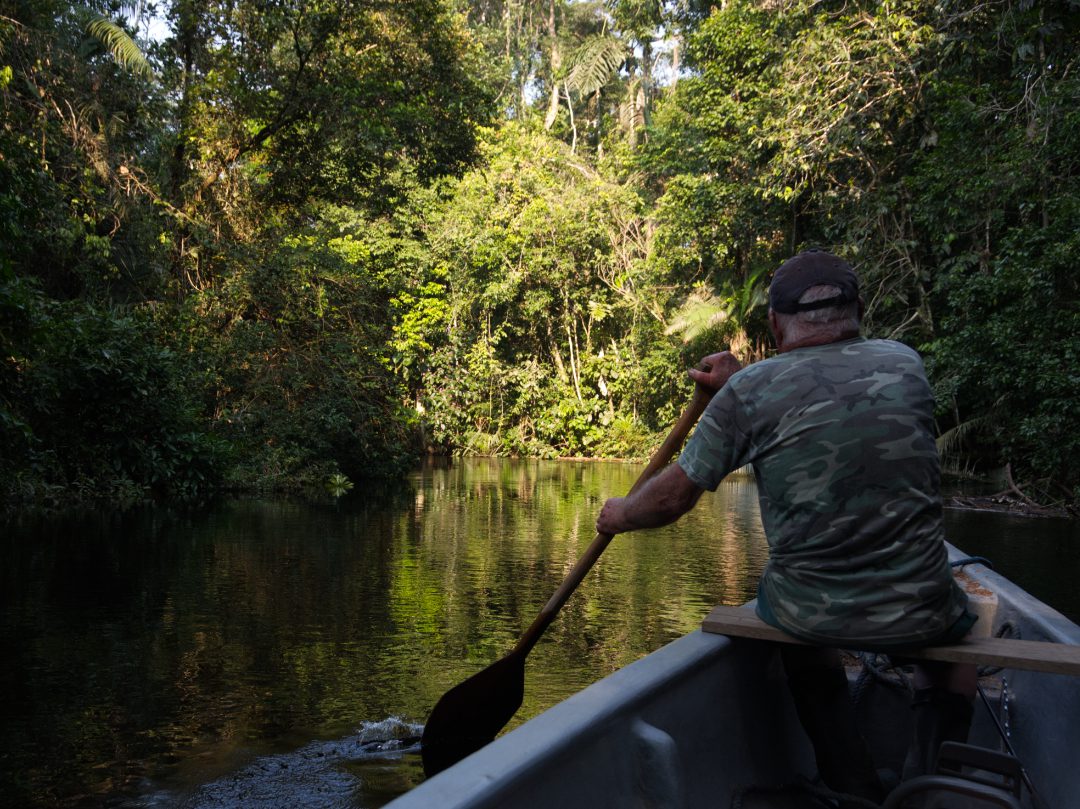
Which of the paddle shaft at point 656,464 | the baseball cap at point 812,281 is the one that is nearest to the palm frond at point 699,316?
the paddle shaft at point 656,464

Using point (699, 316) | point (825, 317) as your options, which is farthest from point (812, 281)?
point (699, 316)

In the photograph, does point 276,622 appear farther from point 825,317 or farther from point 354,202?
point 354,202

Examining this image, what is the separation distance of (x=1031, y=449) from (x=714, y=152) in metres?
9.14

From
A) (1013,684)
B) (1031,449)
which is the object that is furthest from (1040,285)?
→ (1013,684)

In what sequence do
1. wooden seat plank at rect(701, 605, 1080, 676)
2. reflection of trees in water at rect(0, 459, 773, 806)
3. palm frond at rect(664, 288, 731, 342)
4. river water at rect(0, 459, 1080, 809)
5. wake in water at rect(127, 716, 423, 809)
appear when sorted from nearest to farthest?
wooden seat plank at rect(701, 605, 1080, 676) < wake in water at rect(127, 716, 423, 809) < river water at rect(0, 459, 1080, 809) < reflection of trees in water at rect(0, 459, 773, 806) < palm frond at rect(664, 288, 731, 342)

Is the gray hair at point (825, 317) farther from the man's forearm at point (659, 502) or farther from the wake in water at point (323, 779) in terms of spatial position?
the wake in water at point (323, 779)

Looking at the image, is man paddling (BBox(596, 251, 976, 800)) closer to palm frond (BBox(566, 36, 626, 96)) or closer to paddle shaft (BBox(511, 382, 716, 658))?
paddle shaft (BBox(511, 382, 716, 658))

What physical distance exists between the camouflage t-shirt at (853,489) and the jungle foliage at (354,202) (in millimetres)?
6613

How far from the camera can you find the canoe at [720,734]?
6.24 feet

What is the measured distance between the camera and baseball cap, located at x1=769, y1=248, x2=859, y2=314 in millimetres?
2656

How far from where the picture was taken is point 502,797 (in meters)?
1.75

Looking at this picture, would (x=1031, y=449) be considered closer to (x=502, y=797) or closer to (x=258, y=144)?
(x=258, y=144)

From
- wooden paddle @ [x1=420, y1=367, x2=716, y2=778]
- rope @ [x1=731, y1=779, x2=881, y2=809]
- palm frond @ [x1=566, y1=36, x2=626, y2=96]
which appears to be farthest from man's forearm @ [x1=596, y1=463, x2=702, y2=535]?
palm frond @ [x1=566, y1=36, x2=626, y2=96]

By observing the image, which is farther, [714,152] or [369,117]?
[714,152]
